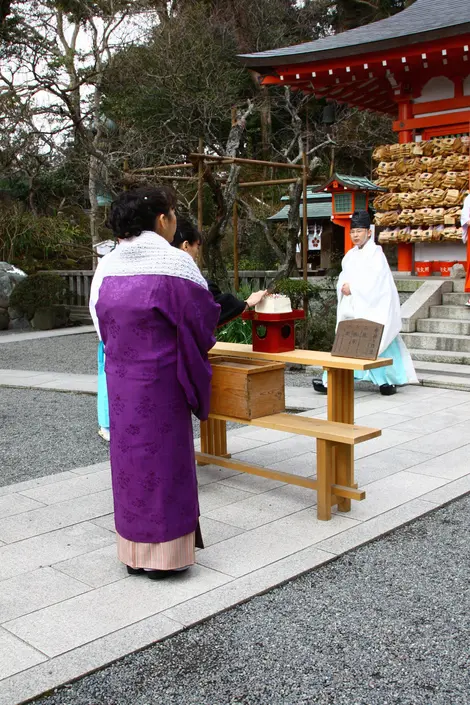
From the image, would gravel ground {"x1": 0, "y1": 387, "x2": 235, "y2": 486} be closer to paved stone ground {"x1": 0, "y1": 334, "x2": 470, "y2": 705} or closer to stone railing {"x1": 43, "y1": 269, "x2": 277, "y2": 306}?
paved stone ground {"x1": 0, "y1": 334, "x2": 470, "y2": 705}

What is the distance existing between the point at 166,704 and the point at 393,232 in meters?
10.5

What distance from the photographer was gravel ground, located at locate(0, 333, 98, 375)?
1045 cm

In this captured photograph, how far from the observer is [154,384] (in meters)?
3.28

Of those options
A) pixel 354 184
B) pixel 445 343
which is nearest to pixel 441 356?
pixel 445 343

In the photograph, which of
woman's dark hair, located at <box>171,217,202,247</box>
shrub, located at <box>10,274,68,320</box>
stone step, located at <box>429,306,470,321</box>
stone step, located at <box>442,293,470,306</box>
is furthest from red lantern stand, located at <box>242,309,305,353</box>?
shrub, located at <box>10,274,68,320</box>

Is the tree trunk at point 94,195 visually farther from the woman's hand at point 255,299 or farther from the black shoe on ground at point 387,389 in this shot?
the woman's hand at point 255,299

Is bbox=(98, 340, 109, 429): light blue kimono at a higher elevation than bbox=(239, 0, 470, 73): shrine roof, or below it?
below

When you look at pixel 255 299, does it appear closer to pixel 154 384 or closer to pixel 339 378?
pixel 339 378

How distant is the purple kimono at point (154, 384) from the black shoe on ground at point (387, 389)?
175 inches

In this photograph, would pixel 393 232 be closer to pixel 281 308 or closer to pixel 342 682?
pixel 281 308

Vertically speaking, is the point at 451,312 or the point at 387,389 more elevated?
the point at 451,312

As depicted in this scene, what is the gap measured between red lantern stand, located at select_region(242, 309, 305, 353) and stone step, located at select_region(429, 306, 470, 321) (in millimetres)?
6017

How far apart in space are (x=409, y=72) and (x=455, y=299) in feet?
12.3

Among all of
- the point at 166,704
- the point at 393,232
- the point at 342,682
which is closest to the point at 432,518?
the point at 342,682
